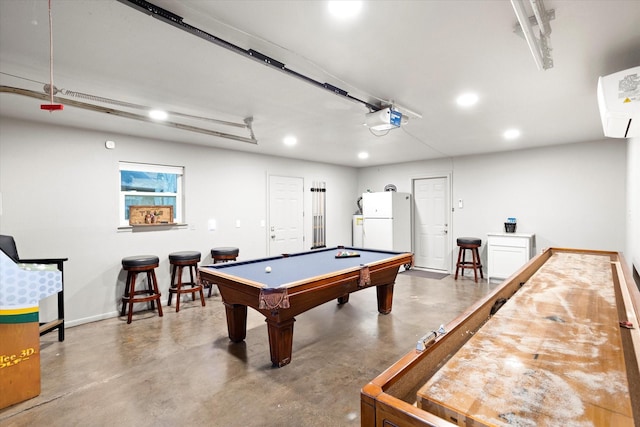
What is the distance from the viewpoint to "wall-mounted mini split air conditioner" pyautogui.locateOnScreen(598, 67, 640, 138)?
188 centimetres

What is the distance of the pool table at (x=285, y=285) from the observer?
2.43m

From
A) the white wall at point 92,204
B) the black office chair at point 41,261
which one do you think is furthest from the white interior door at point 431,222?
the black office chair at point 41,261

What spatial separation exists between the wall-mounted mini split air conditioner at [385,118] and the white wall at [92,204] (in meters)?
2.95

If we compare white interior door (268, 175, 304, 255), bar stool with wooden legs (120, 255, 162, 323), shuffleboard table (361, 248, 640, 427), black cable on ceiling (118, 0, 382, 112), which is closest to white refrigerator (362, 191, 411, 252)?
white interior door (268, 175, 304, 255)

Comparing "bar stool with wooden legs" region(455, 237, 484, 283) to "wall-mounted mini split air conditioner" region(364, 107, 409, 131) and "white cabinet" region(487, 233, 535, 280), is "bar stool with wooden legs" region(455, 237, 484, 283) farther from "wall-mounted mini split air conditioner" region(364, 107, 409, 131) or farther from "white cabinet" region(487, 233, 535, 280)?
"wall-mounted mini split air conditioner" region(364, 107, 409, 131)

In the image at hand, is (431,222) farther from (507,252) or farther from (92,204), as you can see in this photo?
(92,204)

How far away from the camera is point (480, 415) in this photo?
72 cm

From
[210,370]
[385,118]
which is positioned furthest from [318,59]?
[210,370]

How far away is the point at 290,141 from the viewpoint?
14.9 ft

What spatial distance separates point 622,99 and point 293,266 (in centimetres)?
294

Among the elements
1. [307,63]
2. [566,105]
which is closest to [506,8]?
[307,63]

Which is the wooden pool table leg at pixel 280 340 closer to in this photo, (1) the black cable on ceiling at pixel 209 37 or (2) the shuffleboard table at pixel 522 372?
(2) the shuffleboard table at pixel 522 372

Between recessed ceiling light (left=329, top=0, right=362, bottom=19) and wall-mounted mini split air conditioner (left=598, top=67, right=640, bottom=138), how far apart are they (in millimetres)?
1741

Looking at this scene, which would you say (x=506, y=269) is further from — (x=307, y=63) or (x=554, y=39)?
(x=307, y=63)
